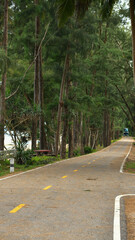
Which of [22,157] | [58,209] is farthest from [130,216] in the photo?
[22,157]

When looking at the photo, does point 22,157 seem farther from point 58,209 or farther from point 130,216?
point 130,216

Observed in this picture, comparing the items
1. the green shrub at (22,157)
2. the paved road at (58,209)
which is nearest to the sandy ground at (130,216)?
the paved road at (58,209)

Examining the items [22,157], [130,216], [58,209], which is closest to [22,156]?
[22,157]

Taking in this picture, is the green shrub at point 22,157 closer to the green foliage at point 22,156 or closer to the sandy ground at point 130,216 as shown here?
the green foliage at point 22,156

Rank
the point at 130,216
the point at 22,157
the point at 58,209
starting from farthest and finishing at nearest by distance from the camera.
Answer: the point at 22,157 → the point at 58,209 → the point at 130,216

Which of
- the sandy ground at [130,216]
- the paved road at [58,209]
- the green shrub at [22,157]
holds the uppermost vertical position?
the green shrub at [22,157]

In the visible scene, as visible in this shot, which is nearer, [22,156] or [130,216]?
[130,216]

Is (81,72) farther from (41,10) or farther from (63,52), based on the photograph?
(41,10)

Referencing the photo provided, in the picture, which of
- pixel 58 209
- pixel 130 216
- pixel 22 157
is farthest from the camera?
pixel 22 157

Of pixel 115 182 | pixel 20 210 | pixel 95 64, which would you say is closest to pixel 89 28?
pixel 95 64

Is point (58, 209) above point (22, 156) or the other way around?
the other way around

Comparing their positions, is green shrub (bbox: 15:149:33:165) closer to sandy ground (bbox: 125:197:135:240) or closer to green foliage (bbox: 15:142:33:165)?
green foliage (bbox: 15:142:33:165)

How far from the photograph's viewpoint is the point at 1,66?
2002 cm

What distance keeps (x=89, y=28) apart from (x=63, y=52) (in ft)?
11.0
